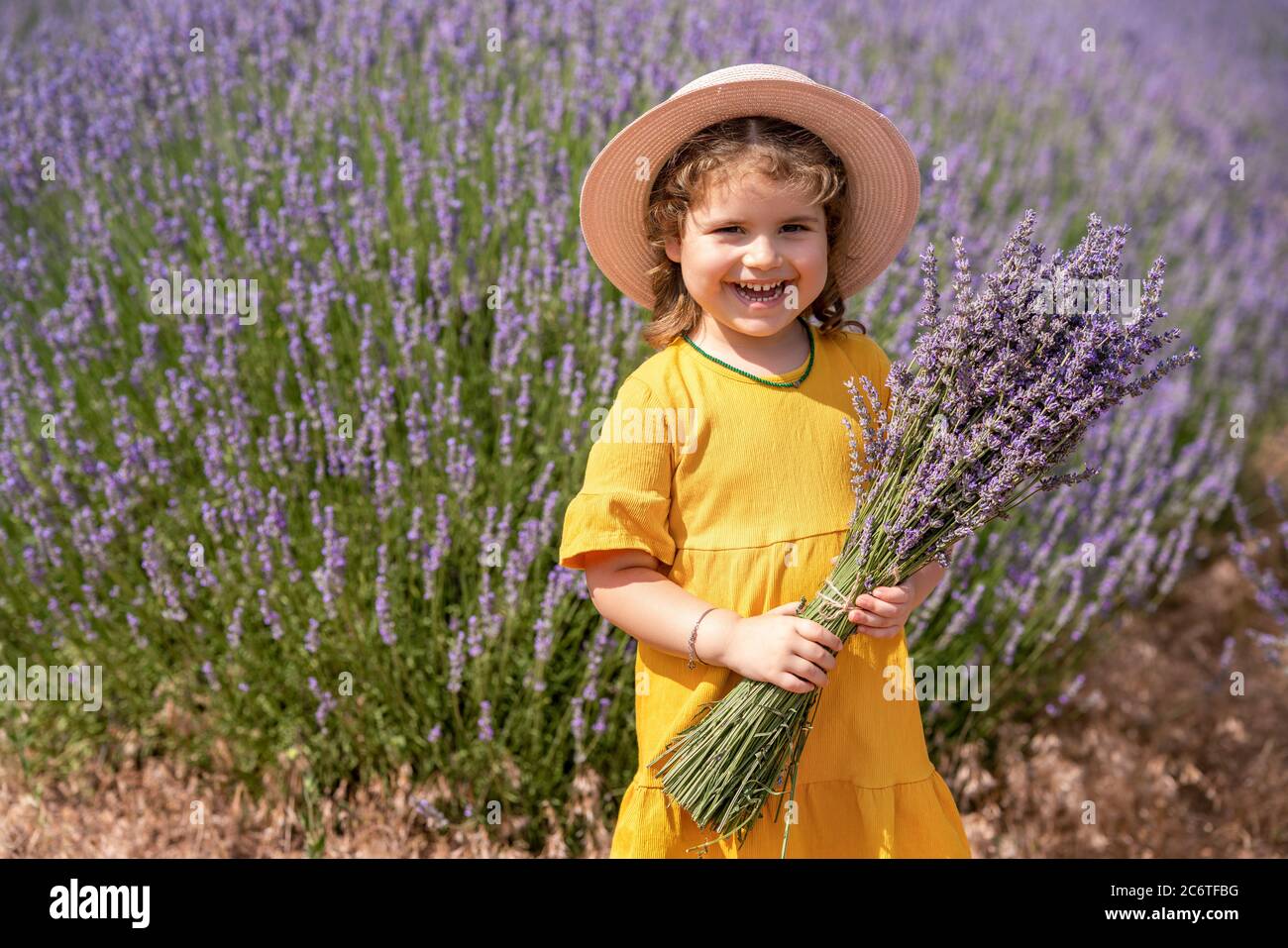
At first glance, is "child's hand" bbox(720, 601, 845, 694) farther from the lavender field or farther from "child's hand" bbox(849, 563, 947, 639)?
the lavender field

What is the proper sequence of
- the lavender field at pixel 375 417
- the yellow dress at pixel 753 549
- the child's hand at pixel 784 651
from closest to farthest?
the child's hand at pixel 784 651 → the yellow dress at pixel 753 549 → the lavender field at pixel 375 417

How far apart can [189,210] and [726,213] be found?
213 cm

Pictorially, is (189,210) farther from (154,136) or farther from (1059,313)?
(1059,313)

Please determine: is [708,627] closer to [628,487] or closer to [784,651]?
[784,651]

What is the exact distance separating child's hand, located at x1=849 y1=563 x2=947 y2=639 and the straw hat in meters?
0.57

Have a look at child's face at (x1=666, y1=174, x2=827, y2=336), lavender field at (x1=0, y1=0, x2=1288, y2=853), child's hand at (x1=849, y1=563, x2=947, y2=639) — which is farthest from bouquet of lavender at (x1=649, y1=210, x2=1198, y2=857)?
lavender field at (x1=0, y1=0, x2=1288, y2=853)

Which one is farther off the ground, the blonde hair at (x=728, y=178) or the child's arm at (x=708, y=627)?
the blonde hair at (x=728, y=178)

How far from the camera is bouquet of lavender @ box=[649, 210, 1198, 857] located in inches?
65.7

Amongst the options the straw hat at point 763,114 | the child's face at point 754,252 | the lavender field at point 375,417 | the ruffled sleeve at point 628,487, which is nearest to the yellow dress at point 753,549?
the ruffled sleeve at point 628,487

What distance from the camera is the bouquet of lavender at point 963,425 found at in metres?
1.67

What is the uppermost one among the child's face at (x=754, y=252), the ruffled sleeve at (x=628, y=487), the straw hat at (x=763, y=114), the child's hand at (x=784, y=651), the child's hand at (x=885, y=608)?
the straw hat at (x=763, y=114)

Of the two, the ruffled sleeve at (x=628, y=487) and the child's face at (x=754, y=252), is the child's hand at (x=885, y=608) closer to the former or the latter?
the ruffled sleeve at (x=628, y=487)
